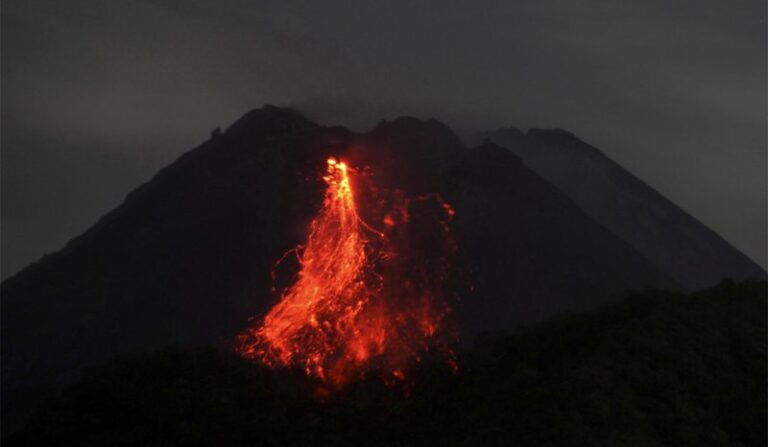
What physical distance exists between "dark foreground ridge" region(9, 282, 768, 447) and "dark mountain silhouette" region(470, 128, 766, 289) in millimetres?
73952

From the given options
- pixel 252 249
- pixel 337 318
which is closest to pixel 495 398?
pixel 337 318

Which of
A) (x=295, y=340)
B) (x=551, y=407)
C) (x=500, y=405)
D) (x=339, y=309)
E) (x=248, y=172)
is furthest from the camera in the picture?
(x=248, y=172)

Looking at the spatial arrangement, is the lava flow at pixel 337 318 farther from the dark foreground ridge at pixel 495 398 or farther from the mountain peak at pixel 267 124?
the mountain peak at pixel 267 124

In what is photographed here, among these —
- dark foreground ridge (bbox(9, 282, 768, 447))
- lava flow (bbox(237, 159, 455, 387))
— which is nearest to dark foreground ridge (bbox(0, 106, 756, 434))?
lava flow (bbox(237, 159, 455, 387))

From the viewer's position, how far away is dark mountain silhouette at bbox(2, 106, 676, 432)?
72.7 metres

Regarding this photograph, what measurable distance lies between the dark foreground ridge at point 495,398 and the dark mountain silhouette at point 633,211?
7395cm

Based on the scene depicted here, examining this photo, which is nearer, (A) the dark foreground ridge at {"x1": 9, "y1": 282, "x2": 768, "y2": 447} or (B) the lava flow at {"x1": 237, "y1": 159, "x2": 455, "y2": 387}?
(A) the dark foreground ridge at {"x1": 9, "y1": 282, "x2": 768, "y2": 447}

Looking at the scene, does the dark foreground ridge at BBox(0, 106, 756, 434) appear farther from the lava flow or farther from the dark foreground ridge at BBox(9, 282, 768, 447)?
the dark foreground ridge at BBox(9, 282, 768, 447)

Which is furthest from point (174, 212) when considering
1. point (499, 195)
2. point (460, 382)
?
point (460, 382)

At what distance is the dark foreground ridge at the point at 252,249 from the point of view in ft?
238

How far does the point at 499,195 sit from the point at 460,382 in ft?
214

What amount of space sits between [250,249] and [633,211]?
2103 inches

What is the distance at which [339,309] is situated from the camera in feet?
115

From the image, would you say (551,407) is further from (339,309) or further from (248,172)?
(248,172)
